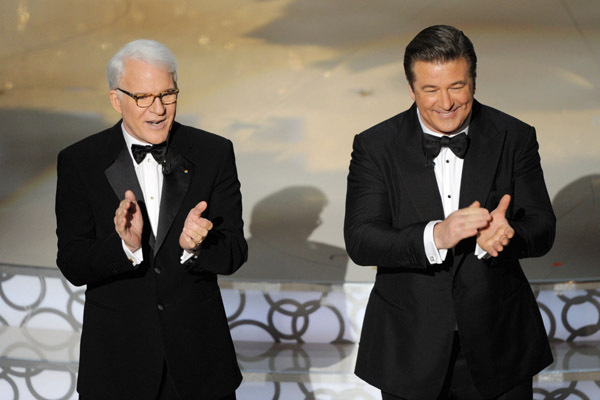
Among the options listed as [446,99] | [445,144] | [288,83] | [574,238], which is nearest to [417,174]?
[445,144]

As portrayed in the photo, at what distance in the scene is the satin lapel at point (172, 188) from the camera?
86.3 inches

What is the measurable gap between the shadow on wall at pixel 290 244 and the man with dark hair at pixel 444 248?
Answer: 1806mm

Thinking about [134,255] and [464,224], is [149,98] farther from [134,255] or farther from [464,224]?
[464,224]

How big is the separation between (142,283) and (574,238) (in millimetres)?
3209

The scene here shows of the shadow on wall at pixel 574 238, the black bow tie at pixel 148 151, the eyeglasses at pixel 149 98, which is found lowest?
the shadow on wall at pixel 574 238

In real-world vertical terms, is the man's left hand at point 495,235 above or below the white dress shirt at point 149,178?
below

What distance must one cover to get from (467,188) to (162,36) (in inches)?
186

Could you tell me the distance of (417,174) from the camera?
7.32 feet

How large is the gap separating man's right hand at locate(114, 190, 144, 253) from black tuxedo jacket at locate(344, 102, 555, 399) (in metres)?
0.57

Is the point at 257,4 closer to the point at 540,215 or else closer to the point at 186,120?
the point at 186,120

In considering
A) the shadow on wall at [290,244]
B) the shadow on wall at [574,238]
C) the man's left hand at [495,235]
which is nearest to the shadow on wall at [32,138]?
the shadow on wall at [290,244]

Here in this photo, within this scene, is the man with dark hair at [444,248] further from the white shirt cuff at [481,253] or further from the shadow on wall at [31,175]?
the shadow on wall at [31,175]

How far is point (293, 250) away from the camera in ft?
15.7

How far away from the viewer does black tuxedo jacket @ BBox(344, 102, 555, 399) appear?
2.18 meters
